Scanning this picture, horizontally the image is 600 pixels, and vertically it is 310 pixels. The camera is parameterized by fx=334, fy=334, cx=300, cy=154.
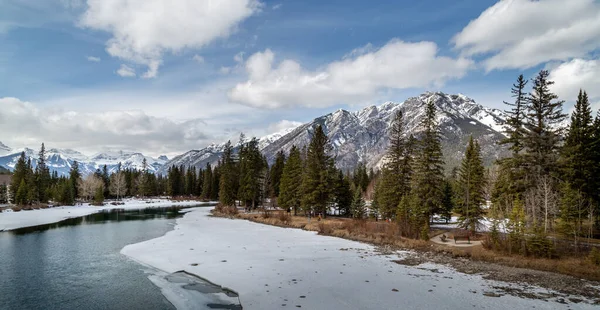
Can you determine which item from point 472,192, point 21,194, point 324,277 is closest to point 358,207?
point 472,192

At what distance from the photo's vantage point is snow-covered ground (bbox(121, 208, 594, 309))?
13469mm

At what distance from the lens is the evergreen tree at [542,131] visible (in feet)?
102

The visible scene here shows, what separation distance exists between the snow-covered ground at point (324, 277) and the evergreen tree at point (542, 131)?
1741 centimetres

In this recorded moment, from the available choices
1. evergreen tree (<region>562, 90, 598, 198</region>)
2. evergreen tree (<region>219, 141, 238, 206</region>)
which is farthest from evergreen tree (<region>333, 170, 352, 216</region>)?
evergreen tree (<region>562, 90, 598, 198</region>)

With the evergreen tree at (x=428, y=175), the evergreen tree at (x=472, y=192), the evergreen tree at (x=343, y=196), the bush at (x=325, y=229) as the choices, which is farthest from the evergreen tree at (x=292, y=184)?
the evergreen tree at (x=472, y=192)

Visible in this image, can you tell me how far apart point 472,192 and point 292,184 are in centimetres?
3014

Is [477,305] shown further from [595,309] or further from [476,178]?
[476,178]

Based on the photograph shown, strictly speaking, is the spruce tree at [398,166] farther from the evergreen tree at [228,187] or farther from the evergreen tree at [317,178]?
the evergreen tree at [228,187]

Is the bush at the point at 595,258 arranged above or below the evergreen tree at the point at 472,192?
below

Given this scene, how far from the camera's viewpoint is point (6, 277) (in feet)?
58.5

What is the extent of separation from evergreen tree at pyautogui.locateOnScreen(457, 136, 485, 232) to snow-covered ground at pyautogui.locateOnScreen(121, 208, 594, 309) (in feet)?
46.4

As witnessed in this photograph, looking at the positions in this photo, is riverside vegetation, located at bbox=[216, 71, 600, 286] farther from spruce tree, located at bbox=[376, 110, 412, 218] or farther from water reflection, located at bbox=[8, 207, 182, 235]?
water reflection, located at bbox=[8, 207, 182, 235]

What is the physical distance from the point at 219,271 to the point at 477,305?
12846mm

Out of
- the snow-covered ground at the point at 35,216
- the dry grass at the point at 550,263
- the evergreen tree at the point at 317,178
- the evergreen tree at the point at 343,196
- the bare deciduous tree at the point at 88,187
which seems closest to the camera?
the dry grass at the point at 550,263
